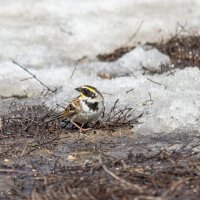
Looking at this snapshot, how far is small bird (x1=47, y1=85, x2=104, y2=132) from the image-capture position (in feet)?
22.5

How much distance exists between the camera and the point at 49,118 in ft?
24.2

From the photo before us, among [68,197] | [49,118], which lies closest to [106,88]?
[49,118]

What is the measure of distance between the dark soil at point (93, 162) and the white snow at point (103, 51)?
0.38 m

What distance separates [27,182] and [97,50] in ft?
17.8

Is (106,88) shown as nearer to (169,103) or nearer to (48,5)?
(169,103)

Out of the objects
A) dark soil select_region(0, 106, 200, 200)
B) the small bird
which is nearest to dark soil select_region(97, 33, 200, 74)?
dark soil select_region(0, 106, 200, 200)

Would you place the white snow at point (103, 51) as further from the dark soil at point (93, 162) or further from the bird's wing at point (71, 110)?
the bird's wing at point (71, 110)

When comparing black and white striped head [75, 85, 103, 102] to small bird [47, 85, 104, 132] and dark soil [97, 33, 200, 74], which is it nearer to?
small bird [47, 85, 104, 132]

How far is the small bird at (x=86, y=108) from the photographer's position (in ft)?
22.5

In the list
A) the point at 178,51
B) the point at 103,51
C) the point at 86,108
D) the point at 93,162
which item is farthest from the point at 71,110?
the point at 103,51

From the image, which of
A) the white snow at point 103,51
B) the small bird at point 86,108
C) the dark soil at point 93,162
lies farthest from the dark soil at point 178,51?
the small bird at point 86,108

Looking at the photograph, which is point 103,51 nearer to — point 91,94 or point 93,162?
point 91,94

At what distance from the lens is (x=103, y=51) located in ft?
35.7

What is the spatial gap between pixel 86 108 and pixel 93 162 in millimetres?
1088
